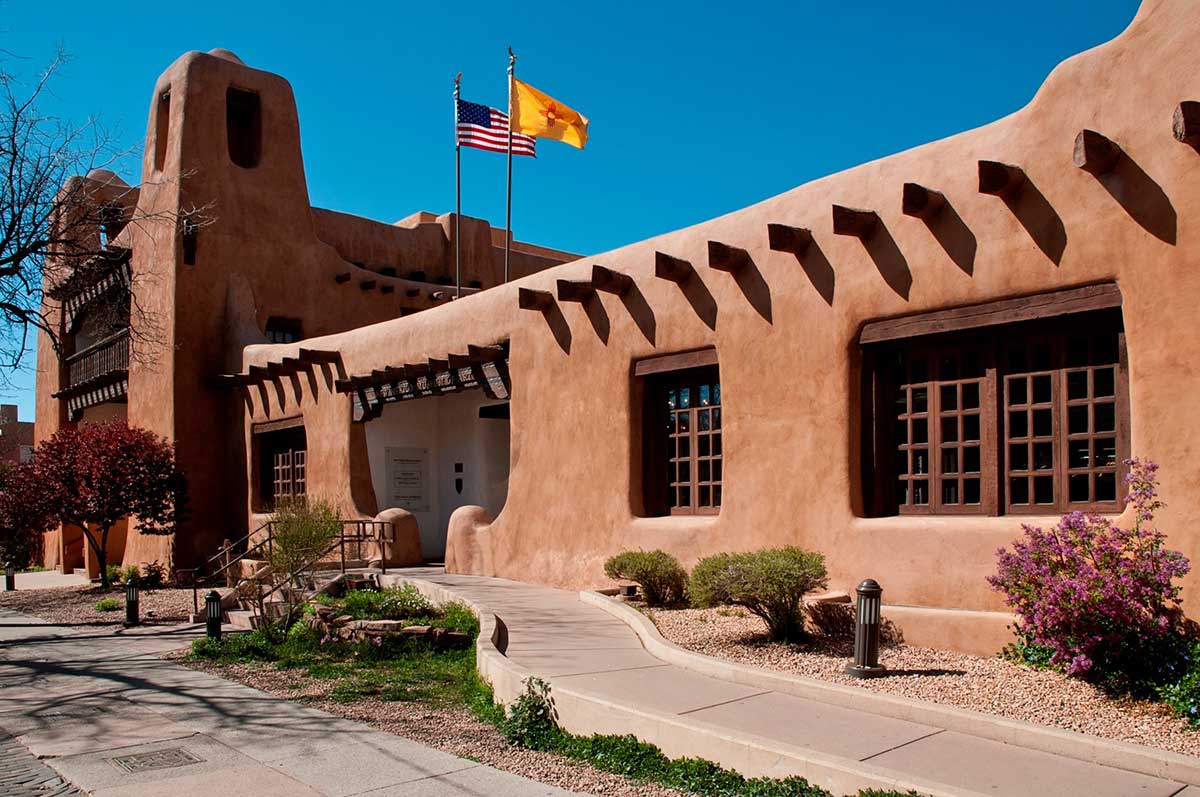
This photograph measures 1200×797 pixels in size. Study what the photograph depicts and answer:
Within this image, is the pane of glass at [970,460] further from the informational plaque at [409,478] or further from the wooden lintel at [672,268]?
the informational plaque at [409,478]

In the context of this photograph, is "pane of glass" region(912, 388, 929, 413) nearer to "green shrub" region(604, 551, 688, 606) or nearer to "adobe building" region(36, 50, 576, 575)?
"green shrub" region(604, 551, 688, 606)

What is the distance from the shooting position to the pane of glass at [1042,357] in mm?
8484

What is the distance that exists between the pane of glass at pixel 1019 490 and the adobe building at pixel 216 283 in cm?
1519

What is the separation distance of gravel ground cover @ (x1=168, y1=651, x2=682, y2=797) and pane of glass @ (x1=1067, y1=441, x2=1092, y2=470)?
4.68 m

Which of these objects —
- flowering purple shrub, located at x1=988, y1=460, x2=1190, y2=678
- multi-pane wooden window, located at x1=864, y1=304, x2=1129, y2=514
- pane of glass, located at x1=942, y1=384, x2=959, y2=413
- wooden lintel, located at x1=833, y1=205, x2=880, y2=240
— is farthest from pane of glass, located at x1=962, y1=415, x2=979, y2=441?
wooden lintel, located at x1=833, y1=205, x2=880, y2=240

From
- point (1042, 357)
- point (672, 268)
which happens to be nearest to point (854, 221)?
point (1042, 357)

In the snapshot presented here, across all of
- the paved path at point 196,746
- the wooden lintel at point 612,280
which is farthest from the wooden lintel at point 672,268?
the paved path at point 196,746

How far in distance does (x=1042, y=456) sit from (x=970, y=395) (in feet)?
2.78

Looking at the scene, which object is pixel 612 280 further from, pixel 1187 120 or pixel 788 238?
pixel 1187 120

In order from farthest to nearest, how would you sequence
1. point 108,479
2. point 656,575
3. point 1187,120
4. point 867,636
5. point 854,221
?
point 108,479 → point 656,575 → point 854,221 → point 867,636 → point 1187,120

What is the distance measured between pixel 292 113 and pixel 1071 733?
22860 mm

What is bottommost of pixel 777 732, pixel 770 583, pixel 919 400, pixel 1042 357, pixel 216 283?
pixel 777 732

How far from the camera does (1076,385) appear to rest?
27.2 feet

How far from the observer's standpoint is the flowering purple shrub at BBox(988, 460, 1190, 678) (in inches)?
260
